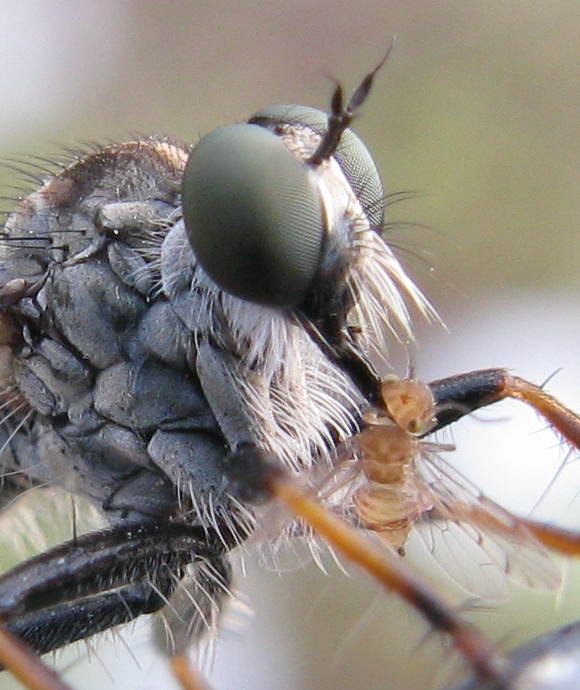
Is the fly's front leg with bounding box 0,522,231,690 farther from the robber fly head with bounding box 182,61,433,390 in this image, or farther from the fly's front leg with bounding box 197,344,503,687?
the robber fly head with bounding box 182,61,433,390

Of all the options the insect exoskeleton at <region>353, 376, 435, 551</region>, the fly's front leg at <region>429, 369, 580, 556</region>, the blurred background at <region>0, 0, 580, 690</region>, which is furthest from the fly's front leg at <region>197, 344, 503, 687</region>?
the blurred background at <region>0, 0, 580, 690</region>

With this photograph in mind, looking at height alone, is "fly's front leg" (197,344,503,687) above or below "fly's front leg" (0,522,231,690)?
above

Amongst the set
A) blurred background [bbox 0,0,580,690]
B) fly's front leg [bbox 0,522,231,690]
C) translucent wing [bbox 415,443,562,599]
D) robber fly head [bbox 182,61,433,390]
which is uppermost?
robber fly head [bbox 182,61,433,390]

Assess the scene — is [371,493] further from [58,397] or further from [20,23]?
[20,23]

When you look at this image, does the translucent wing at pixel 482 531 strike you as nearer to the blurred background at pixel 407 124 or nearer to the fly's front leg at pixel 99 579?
the fly's front leg at pixel 99 579

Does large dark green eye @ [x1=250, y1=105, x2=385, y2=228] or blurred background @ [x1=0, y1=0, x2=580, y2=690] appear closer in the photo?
large dark green eye @ [x1=250, y1=105, x2=385, y2=228]

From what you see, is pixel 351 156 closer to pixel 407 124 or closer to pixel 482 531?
pixel 482 531
